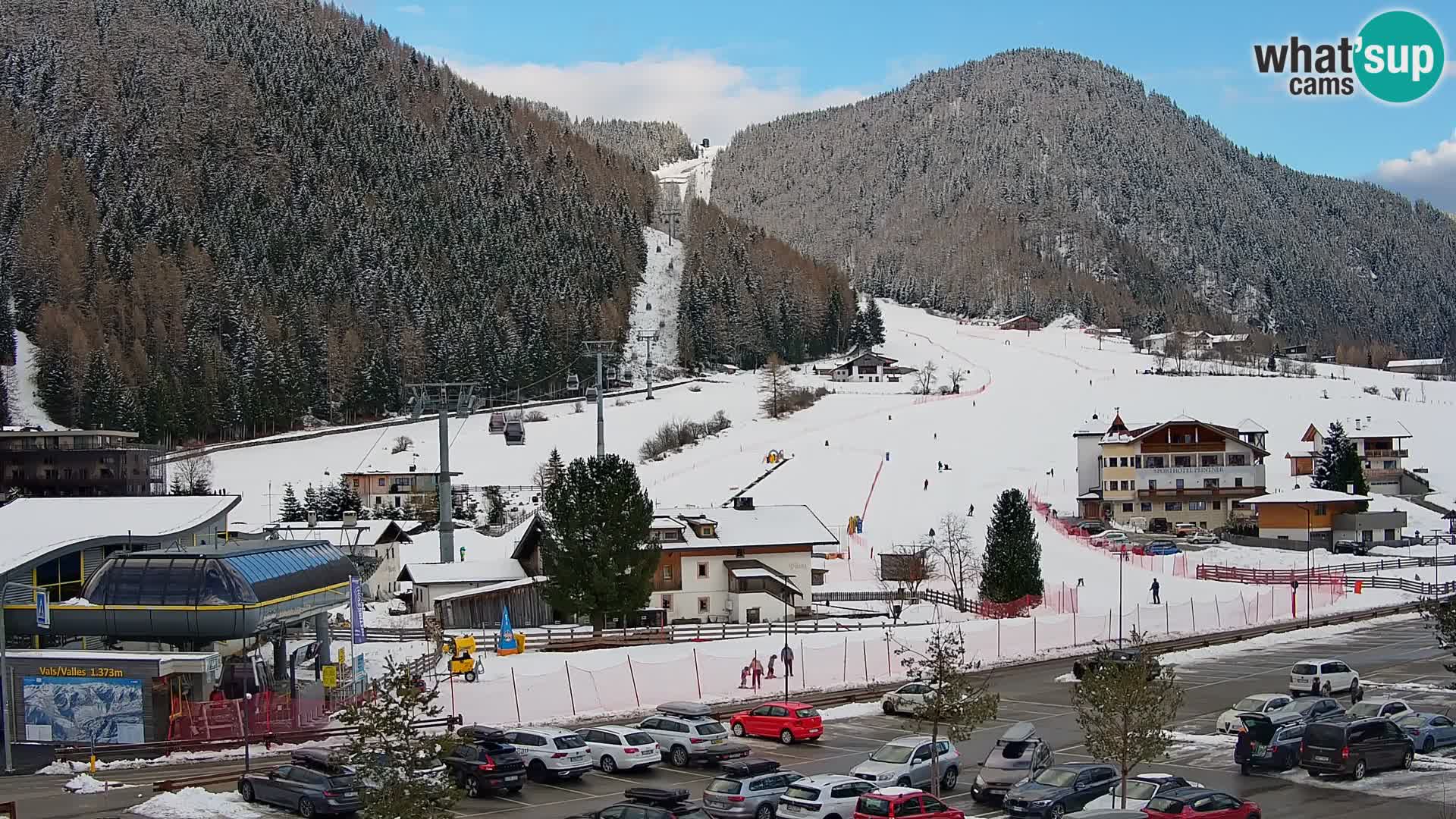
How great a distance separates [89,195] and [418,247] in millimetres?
39058

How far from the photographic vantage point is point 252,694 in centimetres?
3544

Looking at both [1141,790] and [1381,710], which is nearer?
[1141,790]

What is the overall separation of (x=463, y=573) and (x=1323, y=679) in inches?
1250

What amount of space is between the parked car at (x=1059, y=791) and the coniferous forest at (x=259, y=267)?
9842 cm

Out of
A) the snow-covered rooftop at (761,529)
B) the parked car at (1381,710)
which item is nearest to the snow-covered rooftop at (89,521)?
the snow-covered rooftop at (761,529)

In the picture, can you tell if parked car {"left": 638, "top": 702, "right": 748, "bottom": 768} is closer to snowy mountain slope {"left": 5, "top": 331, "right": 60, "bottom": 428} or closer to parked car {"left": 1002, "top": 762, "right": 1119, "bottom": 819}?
parked car {"left": 1002, "top": 762, "right": 1119, "bottom": 819}

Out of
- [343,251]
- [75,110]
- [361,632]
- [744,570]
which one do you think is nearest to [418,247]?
[343,251]

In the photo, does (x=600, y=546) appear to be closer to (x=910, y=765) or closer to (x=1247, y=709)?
(x=1247, y=709)

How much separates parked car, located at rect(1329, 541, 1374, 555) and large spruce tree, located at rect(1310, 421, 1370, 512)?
7.74 meters

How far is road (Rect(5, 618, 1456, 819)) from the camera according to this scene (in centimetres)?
2553

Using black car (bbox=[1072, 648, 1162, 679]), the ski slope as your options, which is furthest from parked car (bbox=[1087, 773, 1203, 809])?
the ski slope

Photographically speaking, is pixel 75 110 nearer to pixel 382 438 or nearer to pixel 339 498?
pixel 382 438

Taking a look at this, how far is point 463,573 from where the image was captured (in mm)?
55125

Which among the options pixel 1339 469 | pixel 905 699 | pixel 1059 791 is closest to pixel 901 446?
pixel 1339 469
